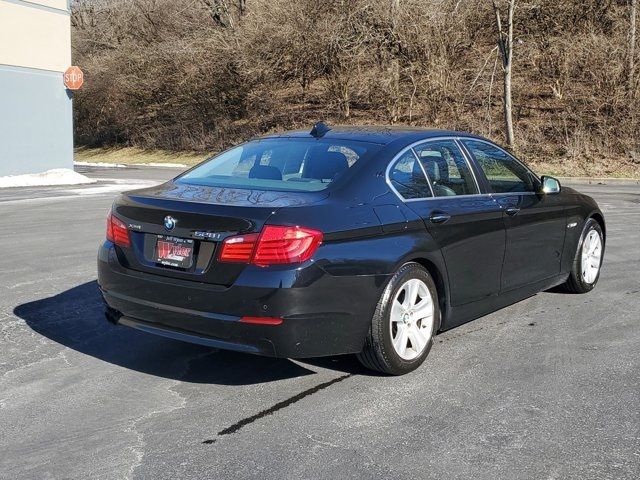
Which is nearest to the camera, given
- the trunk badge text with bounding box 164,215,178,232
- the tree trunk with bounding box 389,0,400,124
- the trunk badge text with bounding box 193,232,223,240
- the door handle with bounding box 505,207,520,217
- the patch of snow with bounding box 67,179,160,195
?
the trunk badge text with bounding box 193,232,223,240

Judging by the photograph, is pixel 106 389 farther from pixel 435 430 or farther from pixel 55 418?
pixel 435 430

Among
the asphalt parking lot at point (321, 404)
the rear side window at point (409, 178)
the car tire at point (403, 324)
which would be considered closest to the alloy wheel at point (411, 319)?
the car tire at point (403, 324)

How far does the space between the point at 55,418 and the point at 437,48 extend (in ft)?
90.1

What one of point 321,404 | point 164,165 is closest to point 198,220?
point 321,404

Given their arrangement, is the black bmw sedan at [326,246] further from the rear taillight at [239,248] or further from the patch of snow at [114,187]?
the patch of snow at [114,187]

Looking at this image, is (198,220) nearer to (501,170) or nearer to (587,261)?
(501,170)

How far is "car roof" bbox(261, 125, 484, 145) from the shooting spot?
17.8 ft

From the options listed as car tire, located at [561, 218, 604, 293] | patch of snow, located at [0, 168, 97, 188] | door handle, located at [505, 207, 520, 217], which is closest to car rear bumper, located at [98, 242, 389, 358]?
door handle, located at [505, 207, 520, 217]

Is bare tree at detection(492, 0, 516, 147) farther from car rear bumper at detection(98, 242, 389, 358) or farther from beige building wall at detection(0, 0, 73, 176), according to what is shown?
car rear bumper at detection(98, 242, 389, 358)

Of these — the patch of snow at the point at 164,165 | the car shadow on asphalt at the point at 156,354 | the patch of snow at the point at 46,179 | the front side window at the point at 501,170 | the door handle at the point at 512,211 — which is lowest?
the patch of snow at the point at 164,165

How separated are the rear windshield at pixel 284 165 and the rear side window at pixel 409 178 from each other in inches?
8.3

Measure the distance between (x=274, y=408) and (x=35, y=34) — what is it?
22.5m

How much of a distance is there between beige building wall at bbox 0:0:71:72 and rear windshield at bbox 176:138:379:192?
65.0 feet

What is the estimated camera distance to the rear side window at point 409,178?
5.06 m
